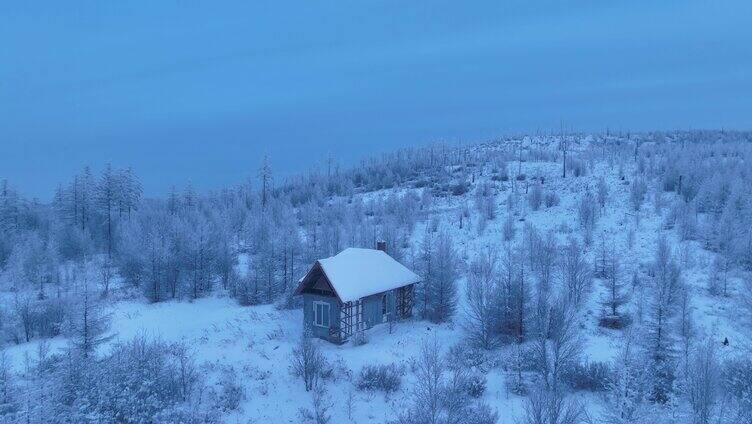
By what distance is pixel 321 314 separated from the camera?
31.9 meters

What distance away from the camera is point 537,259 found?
133 ft

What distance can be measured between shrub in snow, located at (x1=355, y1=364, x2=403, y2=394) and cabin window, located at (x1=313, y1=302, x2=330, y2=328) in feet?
18.3

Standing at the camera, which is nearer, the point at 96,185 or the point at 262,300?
the point at 262,300

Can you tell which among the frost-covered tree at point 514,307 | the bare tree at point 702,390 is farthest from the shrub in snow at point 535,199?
the bare tree at point 702,390

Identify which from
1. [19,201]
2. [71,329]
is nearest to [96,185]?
[19,201]

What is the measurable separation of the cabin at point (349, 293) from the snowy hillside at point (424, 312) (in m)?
1.26

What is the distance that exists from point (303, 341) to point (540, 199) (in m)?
43.4

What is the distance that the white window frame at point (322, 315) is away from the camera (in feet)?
103

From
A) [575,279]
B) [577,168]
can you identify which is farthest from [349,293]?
[577,168]

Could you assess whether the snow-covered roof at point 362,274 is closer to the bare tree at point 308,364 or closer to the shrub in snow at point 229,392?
the bare tree at point 308,364

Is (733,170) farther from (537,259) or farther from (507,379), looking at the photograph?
(507,379)

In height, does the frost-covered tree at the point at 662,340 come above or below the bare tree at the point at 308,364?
above

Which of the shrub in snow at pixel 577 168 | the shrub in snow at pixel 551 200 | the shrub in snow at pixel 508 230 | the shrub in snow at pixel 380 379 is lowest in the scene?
the shrub in snow at pixel 380 379

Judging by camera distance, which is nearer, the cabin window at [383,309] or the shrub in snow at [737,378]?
the shrub in snow at [737,378]
